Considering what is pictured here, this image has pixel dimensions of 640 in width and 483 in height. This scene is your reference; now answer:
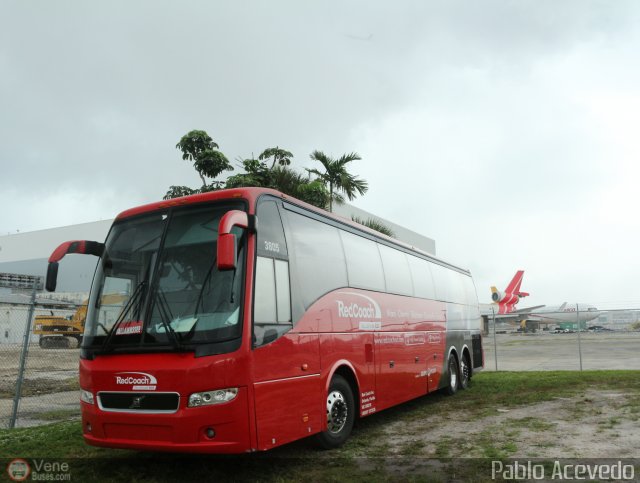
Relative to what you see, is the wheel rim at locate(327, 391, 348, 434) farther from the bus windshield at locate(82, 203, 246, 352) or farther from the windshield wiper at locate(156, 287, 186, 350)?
the windshield wiper at locate(156, 287, 186, 350)

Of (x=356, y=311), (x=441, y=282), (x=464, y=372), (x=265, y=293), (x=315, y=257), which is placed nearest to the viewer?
(x=265, y=293)

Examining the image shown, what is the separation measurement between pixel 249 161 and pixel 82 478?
40.0ft

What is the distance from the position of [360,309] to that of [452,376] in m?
5.83

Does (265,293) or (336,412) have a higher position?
(265,293)

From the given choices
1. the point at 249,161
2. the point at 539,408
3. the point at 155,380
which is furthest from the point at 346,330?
the point at 249,161

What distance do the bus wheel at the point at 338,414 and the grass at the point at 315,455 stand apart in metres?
0.15

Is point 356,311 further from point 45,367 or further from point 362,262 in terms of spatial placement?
point 45,367

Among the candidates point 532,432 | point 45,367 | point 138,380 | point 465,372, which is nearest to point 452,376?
point 465,372

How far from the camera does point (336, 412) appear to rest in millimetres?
7238

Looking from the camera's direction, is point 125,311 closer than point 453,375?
Yes

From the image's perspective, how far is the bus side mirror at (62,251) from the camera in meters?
6.38

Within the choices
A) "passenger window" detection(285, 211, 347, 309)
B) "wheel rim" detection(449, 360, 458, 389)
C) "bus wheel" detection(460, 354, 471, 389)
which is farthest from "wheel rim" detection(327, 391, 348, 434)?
"bus wheel" detection(460, 354, 471, 389)

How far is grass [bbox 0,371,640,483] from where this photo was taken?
5.94 meters

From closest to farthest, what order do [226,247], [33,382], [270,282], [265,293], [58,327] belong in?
[226,247] < [265,293] < [270,282] < [33,382] < [58,327]
